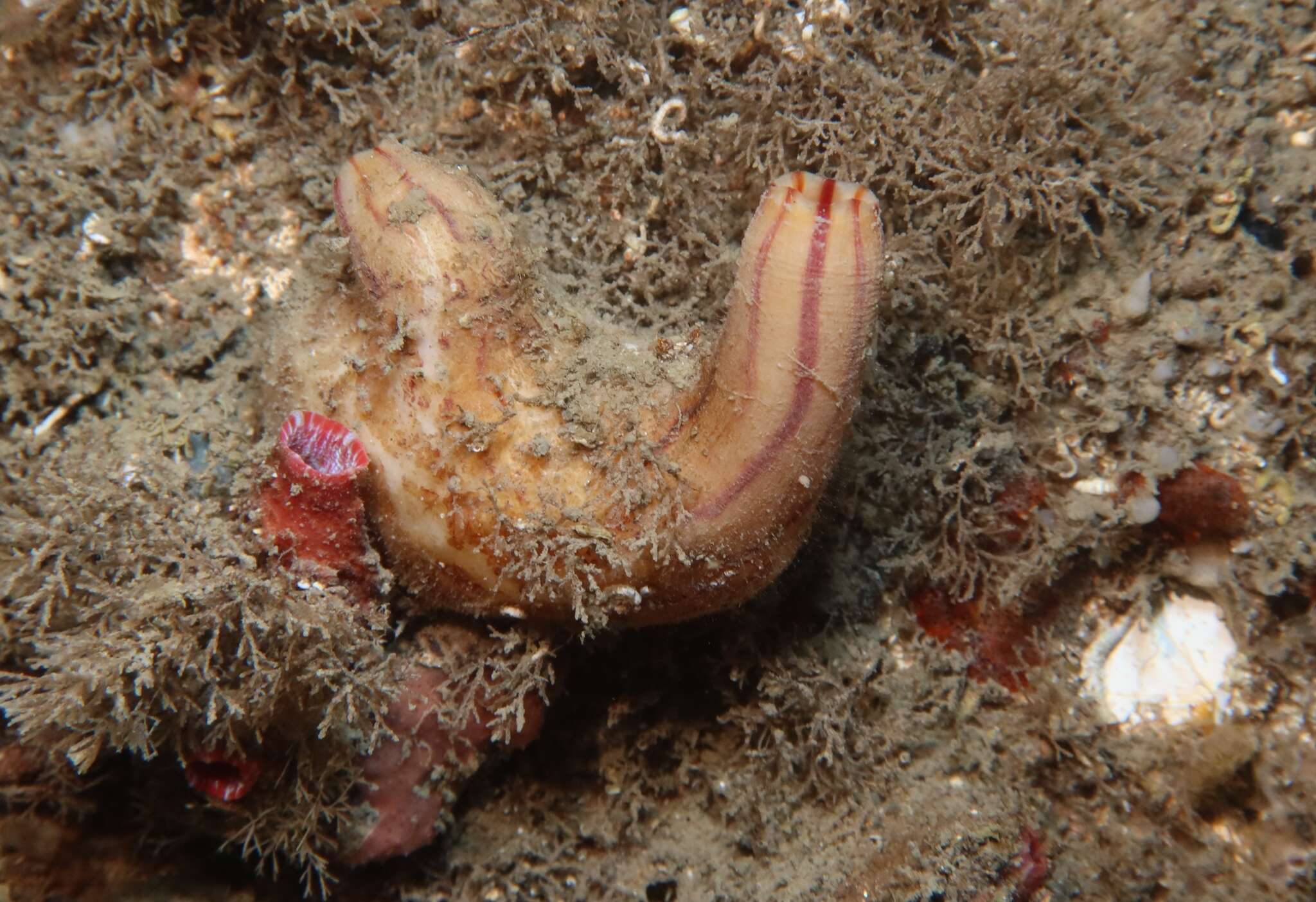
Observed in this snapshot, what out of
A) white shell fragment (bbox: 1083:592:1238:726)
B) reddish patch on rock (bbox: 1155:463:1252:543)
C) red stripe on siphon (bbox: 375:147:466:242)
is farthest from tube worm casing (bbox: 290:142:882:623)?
white shell fragment (bbox: 1083:592:1238:726)

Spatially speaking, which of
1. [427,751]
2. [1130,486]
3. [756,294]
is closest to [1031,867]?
[1130,486]

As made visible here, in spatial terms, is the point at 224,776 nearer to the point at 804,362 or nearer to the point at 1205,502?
the point at 804,362

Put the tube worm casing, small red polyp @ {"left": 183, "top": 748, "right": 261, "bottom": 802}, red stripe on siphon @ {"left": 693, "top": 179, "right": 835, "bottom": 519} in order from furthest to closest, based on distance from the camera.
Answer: small red polyp @ {"left": 183, "top": 748, "right": 261, "bottom": 802} < the tube worm casing < red stripe on siphon @ {"left": 693, "top": 179, "right": 835, "bottom": 519}

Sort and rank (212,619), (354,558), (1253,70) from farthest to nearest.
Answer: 1. (1253,70)
2. (354,558)
3. (212,619)

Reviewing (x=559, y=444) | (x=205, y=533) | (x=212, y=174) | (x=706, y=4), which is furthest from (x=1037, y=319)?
(x=212, y=174)

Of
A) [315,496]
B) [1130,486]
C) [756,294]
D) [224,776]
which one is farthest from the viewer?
[1130,486]

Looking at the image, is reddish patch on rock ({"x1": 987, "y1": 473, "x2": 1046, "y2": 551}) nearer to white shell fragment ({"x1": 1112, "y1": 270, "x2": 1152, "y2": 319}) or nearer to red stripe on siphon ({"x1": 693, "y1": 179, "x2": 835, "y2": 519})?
white shell fragment ({"x1": 1112, "y1": 270, "x2": 1152, "y2": 319})

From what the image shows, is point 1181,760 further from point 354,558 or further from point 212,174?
point 212,174
